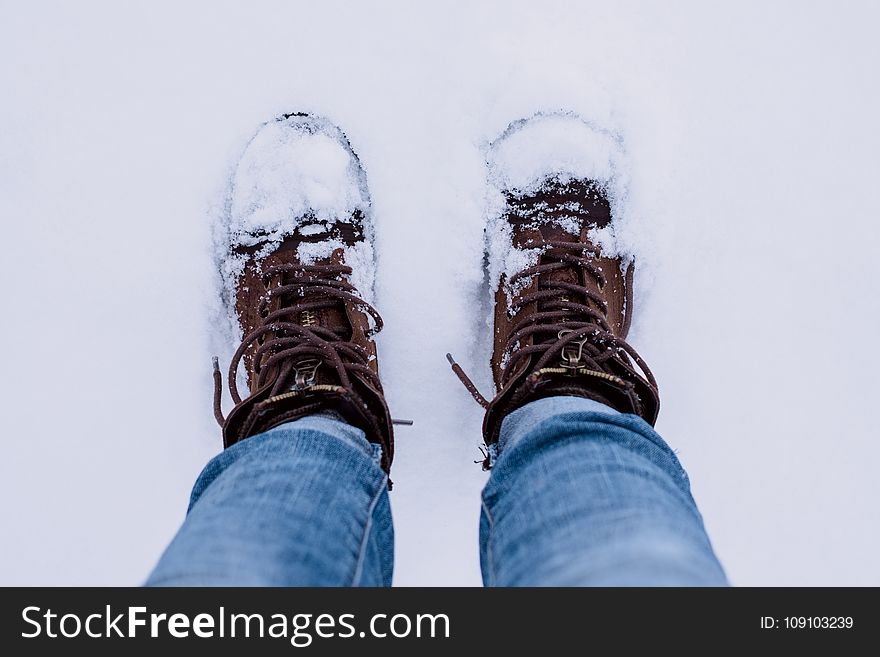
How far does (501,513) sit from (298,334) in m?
0.36

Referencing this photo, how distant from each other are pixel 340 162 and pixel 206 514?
1.74 ft

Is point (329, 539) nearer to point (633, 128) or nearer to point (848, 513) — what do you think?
point (633, 128)

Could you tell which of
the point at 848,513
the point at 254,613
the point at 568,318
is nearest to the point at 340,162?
the point at 568,318

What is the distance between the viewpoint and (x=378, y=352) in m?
0.99

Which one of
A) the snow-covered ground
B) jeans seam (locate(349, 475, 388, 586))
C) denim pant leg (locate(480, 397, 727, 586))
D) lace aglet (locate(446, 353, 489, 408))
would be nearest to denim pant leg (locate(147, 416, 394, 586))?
jeans seam (locate(349, 475, 388, 586))

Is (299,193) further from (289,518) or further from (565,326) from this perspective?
(289,518)

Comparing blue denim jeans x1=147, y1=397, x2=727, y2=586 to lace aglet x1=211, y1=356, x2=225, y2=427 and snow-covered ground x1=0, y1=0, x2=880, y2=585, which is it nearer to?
lace aglet x1=211, y1=356, x2=225, y2=427

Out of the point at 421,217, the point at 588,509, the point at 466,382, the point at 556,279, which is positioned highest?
the point at 421,217

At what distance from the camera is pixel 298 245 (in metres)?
0.94

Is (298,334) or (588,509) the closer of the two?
(588,509)

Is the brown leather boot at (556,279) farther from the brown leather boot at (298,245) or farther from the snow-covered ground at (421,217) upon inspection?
the brown leather boot at (298,245)

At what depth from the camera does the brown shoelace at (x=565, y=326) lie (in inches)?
31.2

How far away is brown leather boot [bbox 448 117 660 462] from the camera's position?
813 mm

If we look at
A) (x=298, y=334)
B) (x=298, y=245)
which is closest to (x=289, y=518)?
(x=298, y=334)
